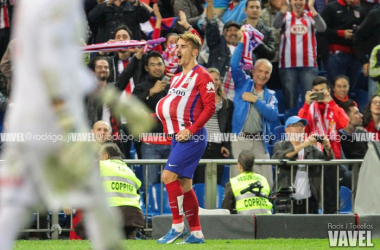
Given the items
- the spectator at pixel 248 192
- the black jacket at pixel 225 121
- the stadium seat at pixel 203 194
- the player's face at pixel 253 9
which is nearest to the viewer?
the spectator at pixel 248 192

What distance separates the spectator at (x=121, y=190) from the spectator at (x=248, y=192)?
144 centimetres

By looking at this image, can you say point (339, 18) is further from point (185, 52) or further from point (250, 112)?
point (185, 52)

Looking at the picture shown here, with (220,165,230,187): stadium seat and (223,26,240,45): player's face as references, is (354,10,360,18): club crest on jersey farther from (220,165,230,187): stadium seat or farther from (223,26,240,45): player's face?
(220,165,230,187): stadium seat

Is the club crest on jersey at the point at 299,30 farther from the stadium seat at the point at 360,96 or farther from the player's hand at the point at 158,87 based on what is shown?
the player's hand at the point at 158,87

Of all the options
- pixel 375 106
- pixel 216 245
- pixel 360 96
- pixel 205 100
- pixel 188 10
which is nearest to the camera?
pixel 216 245

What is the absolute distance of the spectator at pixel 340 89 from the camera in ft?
45.5

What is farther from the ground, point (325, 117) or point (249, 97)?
point (249, 97)

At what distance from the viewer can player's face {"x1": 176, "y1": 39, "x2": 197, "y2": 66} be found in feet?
31.7

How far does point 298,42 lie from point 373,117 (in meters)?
2.43

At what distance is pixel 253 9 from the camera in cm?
1409

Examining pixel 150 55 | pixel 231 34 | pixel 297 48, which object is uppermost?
pixel 231 34

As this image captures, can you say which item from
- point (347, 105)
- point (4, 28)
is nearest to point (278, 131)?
point (347, 105)

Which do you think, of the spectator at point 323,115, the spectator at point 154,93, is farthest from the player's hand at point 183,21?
the spectator at point 323,115

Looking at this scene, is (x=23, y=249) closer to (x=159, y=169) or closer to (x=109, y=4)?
(x=159, y=169)
